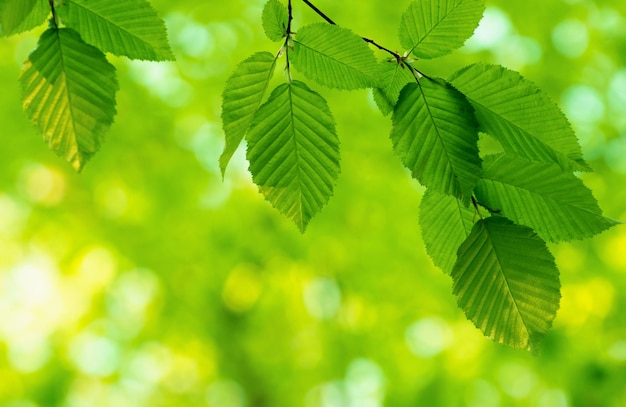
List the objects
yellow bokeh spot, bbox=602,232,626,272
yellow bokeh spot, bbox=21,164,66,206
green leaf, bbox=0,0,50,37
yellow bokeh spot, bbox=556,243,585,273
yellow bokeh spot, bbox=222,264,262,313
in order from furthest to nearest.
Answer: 1. yellow bokeh spot, bbox=222,264,262,313
2. yellow bokeh spot, bbox=21,164,66,206
3. yellow bokeh spot, bbox=556,243,585,273
4. yellow bokeh spot, bbox=602,232,626,272
5. green leaf, bbox=0,0,50,37

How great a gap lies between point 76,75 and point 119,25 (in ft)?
0.22

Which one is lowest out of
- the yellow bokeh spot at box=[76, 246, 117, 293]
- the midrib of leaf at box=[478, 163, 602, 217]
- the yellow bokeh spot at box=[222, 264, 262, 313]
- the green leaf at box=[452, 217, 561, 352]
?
the green leaf at box=[452, 217, 561, 352]

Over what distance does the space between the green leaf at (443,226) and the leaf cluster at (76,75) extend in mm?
363

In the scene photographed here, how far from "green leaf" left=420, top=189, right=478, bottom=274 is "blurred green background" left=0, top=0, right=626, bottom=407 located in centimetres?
375

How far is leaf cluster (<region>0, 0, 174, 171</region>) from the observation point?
1.76 ft

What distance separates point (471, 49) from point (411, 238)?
5.74 ft

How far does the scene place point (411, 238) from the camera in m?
5.01

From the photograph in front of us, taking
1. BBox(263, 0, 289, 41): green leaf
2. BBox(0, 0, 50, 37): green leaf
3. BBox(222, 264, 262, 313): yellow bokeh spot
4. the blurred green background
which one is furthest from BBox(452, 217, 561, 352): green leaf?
BBox(222, 264, 262, 313): yellow bokeh spot

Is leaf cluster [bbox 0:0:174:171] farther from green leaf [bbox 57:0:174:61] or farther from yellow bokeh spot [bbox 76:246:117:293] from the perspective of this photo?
yellow bokeh spot [bbox 76:246:117:293]

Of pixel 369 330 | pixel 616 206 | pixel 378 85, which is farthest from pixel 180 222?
pixel 378 85

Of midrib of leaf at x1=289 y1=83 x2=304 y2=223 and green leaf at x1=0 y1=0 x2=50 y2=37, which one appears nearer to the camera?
green leaf at x1=0 y1=0 x2=50 y2=37

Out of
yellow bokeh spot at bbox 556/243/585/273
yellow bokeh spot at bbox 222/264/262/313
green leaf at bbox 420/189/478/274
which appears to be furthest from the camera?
yellow bokeh spot at bbox 222/264/262/313

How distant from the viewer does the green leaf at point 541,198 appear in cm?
58

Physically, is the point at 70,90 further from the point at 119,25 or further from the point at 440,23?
the point at 440,23
